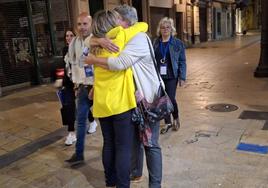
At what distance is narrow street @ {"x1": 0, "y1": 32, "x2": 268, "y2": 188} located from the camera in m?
3.54

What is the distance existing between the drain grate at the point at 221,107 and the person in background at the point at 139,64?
313 centimetres

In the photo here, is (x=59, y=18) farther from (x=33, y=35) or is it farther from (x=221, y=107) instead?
(x=221, y=107)

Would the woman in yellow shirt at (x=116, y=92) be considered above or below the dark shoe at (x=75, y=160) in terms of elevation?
above

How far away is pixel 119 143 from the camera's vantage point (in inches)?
110

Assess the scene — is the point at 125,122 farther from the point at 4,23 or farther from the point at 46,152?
the point at 4,23

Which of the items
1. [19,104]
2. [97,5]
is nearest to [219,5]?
[97,5]

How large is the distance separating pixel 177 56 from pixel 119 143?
2.24 meters

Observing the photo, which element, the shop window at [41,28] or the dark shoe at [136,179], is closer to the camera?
the dark shoe at [136,179]

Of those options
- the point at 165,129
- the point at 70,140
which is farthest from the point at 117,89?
the point at 165,129

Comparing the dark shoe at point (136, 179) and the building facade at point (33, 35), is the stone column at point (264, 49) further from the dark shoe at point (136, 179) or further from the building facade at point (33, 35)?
the dark shoe at point (136, 179)

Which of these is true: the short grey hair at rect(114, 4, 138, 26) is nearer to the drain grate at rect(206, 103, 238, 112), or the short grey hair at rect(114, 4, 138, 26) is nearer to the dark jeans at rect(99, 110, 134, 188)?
the dark jeans at rect(99, 110, 134, 188)

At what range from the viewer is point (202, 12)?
83.9ft

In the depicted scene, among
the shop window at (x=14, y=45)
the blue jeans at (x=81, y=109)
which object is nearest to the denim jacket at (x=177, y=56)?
the blue jeans at (x=81, y=109)

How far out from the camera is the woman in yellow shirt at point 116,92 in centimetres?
263
